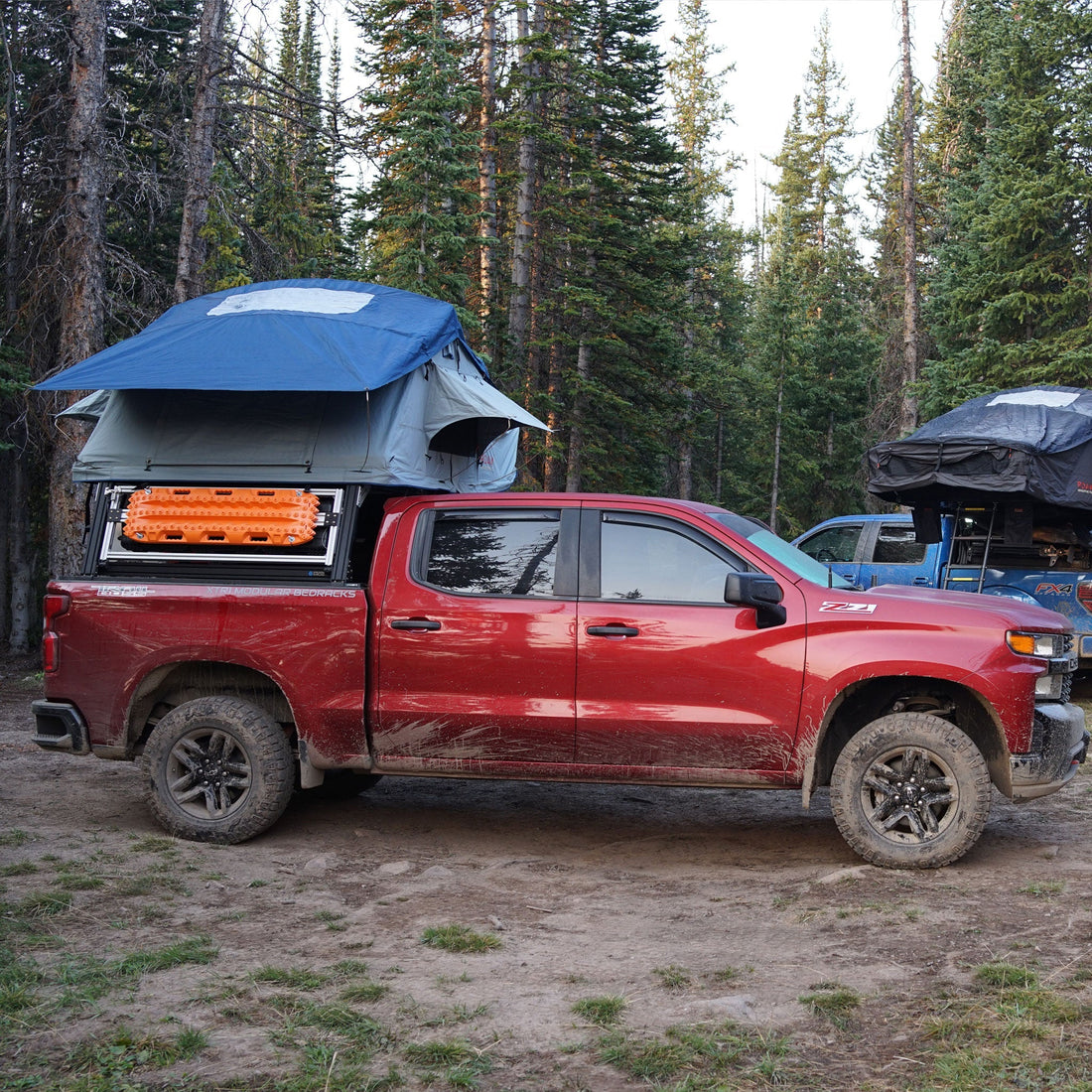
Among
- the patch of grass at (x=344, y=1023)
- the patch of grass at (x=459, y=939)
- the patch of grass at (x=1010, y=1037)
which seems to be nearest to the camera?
the patch of grass at (x=1010, y=1037)

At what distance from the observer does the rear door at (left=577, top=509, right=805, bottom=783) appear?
5.84 meters

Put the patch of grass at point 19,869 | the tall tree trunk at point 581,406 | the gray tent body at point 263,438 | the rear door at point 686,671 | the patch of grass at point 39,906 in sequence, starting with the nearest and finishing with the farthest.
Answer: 1. the patch of grass at point 39,906
2. the patch of grass at point 19,869
3. the rear door at point 686,671
4. the gray tent body at point 263,438
5. the tall tree trunk at point 581,406

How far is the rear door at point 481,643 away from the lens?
6.02 m

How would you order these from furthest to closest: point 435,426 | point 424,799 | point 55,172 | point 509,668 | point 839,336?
point 839,336, point 55,172, point 424,799, point 435,426, point 509,668

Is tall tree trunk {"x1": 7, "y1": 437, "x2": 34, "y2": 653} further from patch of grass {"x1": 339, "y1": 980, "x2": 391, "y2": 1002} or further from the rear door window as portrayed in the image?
patch of grass {"x1": 339, "y1": 980, "x2": 391, "y2": 1002}

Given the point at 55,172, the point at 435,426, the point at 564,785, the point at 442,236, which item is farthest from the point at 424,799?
the point at 442,236

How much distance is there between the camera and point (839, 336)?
33.9m

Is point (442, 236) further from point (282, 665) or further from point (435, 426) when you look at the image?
point (282, 665)

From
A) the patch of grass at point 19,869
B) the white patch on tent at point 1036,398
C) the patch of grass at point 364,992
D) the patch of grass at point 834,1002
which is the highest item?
the white patch on tent at point 1036,398

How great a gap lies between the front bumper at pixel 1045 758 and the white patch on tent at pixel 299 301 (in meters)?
4.68

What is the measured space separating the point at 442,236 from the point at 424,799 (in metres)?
13.9

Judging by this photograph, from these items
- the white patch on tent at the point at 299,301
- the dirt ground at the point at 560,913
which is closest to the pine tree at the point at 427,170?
the white patch on tent at the point at 299,301

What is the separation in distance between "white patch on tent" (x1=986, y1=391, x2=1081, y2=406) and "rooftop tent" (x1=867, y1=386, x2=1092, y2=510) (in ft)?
0.03

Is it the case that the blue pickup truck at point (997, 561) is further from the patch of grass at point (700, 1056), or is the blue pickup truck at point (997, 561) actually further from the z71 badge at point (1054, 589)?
the patch of grass at point (700, 1056)
